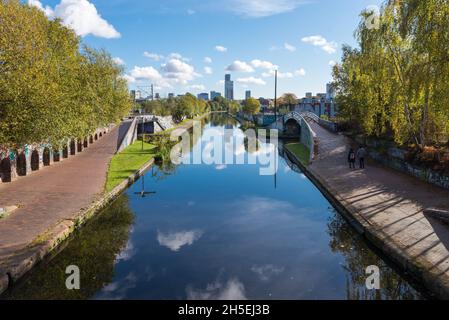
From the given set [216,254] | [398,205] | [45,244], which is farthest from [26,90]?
[398,205]

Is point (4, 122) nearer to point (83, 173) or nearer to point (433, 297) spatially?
point (83, 173)

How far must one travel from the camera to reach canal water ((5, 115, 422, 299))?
1009cm

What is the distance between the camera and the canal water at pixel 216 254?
1009 cm

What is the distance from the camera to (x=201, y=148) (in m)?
44.4

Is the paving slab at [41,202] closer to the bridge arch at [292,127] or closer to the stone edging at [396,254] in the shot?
the stone edging at [396,254]

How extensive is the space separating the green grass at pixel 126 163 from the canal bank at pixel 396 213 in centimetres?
1185

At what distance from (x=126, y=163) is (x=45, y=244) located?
17.2 meters

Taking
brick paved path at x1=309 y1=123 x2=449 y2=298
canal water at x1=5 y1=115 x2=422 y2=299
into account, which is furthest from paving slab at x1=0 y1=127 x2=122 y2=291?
brick paved path at x1=309 y1=123 x2=449 y2=298

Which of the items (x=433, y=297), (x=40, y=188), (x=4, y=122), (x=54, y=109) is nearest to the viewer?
(x=433, y=297)

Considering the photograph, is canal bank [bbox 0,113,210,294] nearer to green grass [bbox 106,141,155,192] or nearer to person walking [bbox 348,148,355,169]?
green grass [bbox 106,141,155,192]

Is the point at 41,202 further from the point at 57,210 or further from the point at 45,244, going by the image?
the point at 45,244
